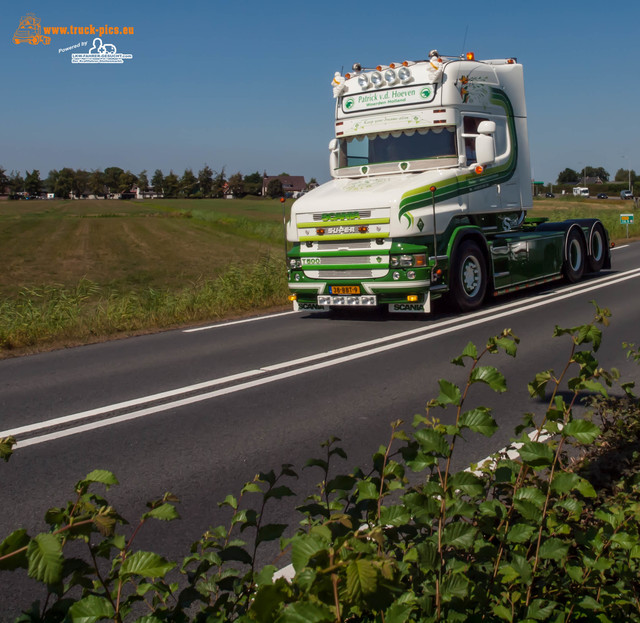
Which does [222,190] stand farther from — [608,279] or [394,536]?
[394,536]

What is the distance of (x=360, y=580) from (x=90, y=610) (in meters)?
0.66

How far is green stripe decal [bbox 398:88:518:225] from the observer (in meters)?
11.0

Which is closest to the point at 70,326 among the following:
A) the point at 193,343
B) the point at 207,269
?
the point at 193,343

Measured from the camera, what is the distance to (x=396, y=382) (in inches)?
292

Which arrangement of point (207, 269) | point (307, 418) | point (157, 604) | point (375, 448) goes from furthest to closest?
1. point (207, 269)
2. point (307, 418)
3. point (375, 448)
4. point (157, 604)

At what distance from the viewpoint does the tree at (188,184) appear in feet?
633

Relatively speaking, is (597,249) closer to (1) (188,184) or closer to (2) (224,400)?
(2) (224,400)

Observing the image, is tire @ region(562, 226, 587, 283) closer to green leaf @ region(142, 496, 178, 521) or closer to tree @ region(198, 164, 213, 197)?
green leaf @ region(142, 496, 178, 521)

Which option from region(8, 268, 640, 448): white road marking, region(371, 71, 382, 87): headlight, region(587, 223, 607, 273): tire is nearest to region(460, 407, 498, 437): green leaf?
region(8, 268, 640, 448): white road marking

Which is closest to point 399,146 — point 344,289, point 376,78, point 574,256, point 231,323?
point 376,78

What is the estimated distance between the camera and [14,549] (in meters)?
1.63

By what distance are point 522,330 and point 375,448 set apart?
5.26 metres

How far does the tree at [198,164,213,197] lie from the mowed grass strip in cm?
10264

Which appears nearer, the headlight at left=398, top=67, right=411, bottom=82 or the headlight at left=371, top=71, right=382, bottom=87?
the headlight at left=398, top=67, right=411, bottom=82
